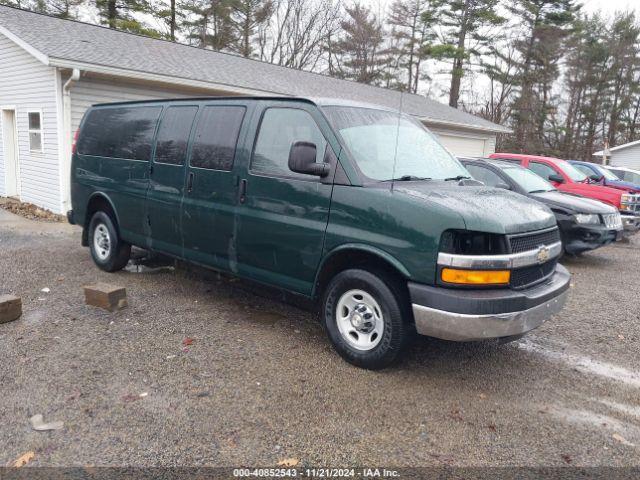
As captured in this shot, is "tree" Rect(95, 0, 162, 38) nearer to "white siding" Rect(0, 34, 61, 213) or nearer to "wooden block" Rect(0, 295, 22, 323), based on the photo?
"white siding" Rect(0, 34, 61, 213)

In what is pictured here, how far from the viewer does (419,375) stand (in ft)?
13.1

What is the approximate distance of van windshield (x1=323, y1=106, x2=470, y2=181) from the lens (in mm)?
4133

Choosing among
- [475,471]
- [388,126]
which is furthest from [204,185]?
[475,471]

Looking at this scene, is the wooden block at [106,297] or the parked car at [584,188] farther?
the parked car at [584,188]

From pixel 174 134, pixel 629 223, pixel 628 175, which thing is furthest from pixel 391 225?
pixel 628 175

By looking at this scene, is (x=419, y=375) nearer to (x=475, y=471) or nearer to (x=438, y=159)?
(x=475, y=471)

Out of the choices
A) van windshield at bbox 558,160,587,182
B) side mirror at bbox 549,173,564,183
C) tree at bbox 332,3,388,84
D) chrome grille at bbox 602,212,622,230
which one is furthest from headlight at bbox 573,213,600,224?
tree at bbox 332,3,388,84

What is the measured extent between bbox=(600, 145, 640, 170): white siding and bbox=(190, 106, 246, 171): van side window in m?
34.4

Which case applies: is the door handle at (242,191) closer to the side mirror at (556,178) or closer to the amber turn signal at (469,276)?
the amber turn signal at (469,276)

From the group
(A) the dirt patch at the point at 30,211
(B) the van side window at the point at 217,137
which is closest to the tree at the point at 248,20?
(A) the dirt patch at the point at 30,211

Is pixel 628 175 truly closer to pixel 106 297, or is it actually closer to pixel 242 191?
pixel 242 191

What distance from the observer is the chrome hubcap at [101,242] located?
6.45 meters

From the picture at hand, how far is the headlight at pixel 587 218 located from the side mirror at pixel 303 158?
5654 millimetres

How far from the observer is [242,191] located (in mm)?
4590
